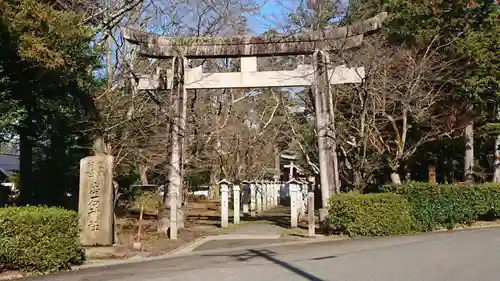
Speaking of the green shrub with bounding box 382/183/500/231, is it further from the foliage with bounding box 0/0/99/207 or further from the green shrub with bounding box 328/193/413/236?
the foliage with bounding box 0/0/99/207

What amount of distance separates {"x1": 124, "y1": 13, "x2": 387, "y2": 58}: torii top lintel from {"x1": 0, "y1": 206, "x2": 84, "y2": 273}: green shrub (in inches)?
320

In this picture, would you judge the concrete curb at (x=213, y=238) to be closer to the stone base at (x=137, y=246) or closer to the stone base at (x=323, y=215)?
the stone base at (x=137, y=246)

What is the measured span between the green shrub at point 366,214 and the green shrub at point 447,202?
104cm

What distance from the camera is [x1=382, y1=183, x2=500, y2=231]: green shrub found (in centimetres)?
1834

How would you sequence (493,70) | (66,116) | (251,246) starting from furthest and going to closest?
→ (493,70)
(66,116)
(251,246)

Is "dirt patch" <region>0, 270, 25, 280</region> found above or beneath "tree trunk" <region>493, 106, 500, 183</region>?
beneath

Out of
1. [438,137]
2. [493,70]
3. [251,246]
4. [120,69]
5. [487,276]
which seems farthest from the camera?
[438,137]

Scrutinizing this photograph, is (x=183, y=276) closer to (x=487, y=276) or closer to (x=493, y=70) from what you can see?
(x=487, y=276)

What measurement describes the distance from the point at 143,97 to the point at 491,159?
18.1 metres

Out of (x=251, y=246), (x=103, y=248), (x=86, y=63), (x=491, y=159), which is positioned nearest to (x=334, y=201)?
(x=251, y=246)

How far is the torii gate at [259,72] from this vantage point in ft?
59.0

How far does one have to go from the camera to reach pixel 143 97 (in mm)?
21500

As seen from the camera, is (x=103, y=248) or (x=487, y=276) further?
(x=103, y=248)

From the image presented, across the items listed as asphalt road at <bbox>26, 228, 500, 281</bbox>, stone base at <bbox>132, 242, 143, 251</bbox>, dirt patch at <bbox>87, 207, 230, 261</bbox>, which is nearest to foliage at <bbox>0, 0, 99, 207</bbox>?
dirt patch at <bbox>87, 207, 230, 261</bbox>
